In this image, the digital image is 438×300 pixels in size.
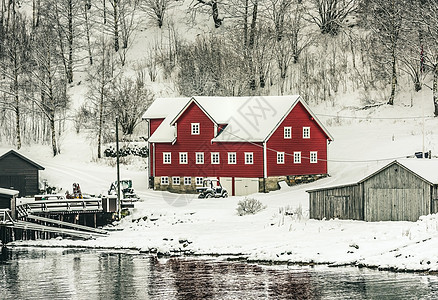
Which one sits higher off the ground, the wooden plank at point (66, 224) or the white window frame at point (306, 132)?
the white window frame at point (306, 132)

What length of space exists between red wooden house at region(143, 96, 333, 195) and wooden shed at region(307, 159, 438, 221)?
52.8 feet

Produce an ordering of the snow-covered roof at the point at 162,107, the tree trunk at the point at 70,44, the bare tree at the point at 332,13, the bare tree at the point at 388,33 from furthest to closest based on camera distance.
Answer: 1. the bare tree at the point at 332,13
2. the tree trunk at the point at 70,44
3. the bare tree at the point at 388,33
4. the snow-covered roof at the point at 162,107

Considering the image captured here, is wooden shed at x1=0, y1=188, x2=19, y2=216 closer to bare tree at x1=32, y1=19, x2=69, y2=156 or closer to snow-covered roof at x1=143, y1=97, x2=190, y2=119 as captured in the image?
snow-covered roof at x1=143, y1=97, x2=190, y2=119

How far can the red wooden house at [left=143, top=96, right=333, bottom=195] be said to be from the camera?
6856 centimetres

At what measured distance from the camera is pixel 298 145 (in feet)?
229

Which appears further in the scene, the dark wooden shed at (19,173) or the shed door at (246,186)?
the dark wooden shed at (19,173)

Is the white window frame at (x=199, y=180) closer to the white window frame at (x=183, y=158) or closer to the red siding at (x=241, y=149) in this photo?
the red siding at (x=241, y=149)

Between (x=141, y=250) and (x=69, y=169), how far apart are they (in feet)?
88.9

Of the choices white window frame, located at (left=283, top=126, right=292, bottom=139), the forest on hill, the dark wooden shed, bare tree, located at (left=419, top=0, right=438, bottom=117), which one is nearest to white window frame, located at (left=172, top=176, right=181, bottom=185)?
white window frame, located at (left=283, top=126, right=292, bottom=139)

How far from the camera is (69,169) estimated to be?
7638 centimetres

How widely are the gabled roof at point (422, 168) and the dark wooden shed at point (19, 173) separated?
30.1 meters

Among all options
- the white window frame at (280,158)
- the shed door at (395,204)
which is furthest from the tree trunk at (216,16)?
the shed door at (395,204)

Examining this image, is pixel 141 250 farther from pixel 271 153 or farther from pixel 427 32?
pixel 427 32

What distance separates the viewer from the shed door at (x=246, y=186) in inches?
2672
